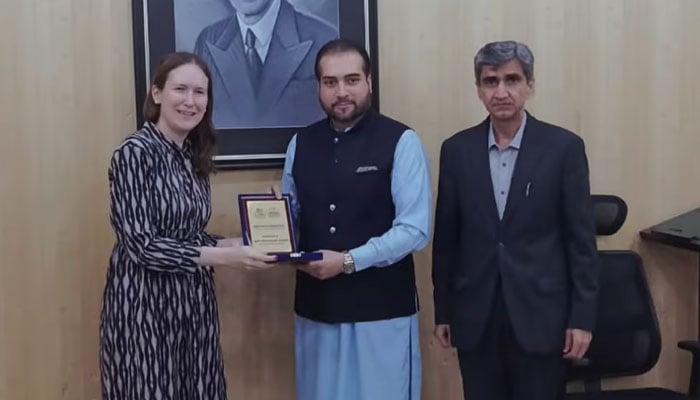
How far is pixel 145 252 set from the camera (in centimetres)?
213

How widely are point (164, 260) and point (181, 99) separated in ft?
1.47

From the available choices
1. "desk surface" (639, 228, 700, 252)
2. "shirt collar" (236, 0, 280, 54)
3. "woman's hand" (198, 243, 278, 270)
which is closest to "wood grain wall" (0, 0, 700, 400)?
"desk surface" (639, 228, 700, 252)

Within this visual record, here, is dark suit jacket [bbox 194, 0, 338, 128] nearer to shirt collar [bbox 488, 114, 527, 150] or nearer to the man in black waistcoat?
the man in black waistcoat

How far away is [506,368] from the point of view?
7.66 ft

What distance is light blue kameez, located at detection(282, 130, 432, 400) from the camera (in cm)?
238

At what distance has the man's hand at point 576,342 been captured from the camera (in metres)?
2.24

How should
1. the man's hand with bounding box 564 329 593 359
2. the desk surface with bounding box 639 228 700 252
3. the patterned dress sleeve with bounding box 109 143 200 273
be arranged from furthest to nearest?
the desk surface with bounding box 639 228 700 252 → the man's hand with bounding box 564 329 593 359 → the patterned dress sleeve with bounding box 109 143 200 273

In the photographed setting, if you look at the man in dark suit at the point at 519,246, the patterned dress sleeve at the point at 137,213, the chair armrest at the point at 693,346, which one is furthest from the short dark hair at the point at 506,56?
the chair armrest at the point at 693,346

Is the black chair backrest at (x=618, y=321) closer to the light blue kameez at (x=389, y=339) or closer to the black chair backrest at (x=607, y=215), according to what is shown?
the black chair backrest at (x=607, y=215)

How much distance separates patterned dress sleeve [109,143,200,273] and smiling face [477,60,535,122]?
0.95 metres

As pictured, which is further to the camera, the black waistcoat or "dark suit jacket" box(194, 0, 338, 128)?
"dark suit jacket" box(194, 0, 338, 128)

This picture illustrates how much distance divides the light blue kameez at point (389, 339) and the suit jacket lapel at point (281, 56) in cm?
56

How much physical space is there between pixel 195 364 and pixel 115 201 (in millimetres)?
503

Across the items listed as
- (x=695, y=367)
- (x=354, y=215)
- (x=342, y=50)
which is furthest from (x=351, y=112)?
(x=695, y=367)
